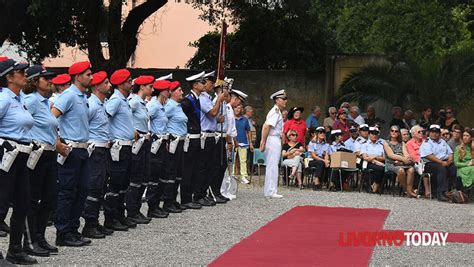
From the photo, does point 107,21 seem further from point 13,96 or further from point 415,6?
point 13,96

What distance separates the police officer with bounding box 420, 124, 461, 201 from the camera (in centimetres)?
2119

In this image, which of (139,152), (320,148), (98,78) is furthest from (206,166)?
(320,148)

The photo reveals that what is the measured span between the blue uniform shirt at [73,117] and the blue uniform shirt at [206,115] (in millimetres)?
5065

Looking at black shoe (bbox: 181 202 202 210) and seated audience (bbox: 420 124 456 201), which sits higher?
seated audience (bbox: 420 124 456 201)

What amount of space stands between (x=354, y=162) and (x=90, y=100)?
10418mm

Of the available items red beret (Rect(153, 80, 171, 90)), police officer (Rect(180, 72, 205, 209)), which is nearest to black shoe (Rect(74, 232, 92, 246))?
red beret (Rect(153, 80, 171, 90))

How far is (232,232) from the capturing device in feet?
45.8

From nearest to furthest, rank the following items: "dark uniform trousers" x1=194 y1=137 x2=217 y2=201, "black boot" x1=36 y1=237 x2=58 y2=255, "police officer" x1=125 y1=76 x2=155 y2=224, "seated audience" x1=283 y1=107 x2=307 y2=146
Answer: "black boot" x1=36 y1=237 x2=58 y2=255, "police officer" x1=125 y1=76 x2=155 y2=224, "dark uniform trousers" x1=194 y1=137 x2=217 y2=201, "seated audience" x1=283 y1=107 x2=307 y2=146

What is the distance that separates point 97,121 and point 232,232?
2341 mm

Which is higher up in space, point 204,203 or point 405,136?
point 405,136

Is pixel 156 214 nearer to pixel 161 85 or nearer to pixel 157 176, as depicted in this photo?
pixel 157 176

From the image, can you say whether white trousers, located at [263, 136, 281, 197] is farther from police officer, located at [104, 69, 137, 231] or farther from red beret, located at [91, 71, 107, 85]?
red beret, located at [91, 71, 107, 85]

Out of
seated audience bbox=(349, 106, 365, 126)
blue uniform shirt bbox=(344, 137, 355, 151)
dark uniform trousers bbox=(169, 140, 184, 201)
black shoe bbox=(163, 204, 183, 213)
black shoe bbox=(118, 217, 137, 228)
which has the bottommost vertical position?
black shoe bbox=(118, 217, 137, 228)

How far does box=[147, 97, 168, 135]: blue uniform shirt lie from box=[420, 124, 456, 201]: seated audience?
7.55 meters
